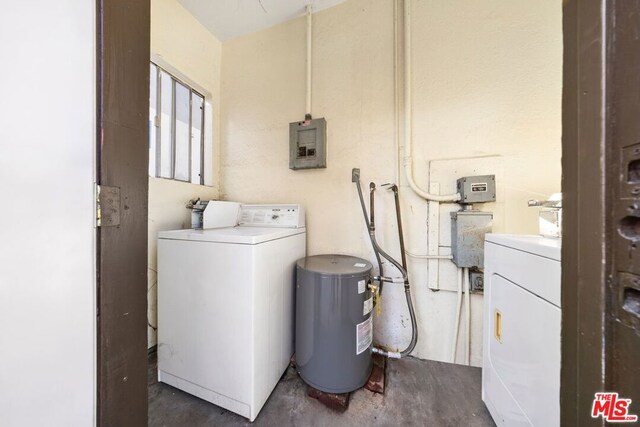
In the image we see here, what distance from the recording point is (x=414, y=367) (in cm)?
144

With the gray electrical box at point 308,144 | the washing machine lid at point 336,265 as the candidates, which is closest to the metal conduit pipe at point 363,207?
the washing machine lid at point 336,265

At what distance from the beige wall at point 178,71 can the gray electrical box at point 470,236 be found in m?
1.92

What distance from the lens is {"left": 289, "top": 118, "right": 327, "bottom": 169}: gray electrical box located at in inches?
64.9

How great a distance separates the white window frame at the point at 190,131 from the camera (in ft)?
5.19

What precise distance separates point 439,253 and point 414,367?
2.49ft

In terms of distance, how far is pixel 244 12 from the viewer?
1734 millimetres

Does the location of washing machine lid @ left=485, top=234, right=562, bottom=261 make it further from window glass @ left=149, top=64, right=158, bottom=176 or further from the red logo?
window glass @ left=149, top=64, right=158, bottom=176

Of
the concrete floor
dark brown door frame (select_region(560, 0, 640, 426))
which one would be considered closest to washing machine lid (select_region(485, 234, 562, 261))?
dark brown door frame (select_region(560, 0, 640, 426))

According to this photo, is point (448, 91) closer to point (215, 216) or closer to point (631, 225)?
point (631, 225)

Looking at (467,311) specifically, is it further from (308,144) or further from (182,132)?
(182,132)

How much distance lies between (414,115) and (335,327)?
4.75 feet

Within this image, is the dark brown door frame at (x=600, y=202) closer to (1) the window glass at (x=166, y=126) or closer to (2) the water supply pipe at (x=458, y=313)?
(2) the water supply pipe at (x=458, y=313)

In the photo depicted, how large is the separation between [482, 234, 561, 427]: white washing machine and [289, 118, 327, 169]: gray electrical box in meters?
1.15

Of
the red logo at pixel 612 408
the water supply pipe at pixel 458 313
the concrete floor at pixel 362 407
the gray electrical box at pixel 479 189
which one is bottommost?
the concrete floor at pixel 362 407
